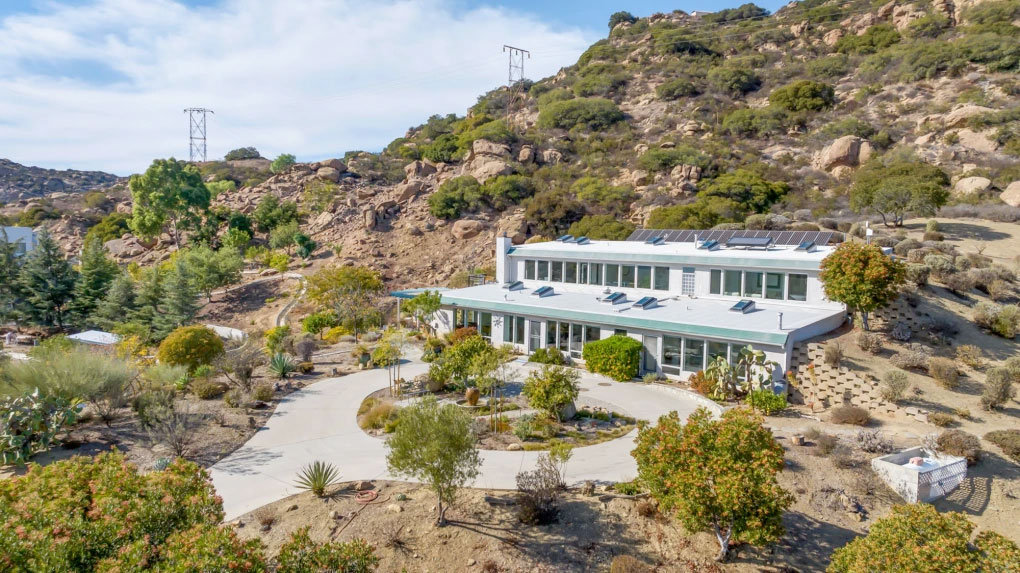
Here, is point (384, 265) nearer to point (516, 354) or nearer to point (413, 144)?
point (516, 354)

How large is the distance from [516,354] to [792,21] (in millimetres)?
85494

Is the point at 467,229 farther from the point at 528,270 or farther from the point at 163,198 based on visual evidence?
the point at 163,198

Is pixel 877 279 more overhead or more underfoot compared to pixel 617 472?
more overhead

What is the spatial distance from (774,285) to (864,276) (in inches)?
152

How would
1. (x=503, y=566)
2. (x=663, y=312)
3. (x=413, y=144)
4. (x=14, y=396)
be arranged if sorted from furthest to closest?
(x=413, y=144)
(x=663, y=312)
(x=14, y=396)
(x=503, y=566)

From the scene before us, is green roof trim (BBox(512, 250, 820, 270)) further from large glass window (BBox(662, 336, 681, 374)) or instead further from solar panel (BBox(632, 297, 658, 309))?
large glass window (BBox(662, 336, 681, 374))

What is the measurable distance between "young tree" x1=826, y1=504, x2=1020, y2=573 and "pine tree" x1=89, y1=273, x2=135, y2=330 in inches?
1507

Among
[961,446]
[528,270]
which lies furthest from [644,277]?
[961,446]

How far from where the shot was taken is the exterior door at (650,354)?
19.6 m

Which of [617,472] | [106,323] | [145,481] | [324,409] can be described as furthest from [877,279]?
[106,323]

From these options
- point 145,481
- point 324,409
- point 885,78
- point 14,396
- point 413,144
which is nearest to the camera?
point 145,481

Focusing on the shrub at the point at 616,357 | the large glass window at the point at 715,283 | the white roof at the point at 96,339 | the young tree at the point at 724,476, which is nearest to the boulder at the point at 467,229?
the white roof at the point at 96,339

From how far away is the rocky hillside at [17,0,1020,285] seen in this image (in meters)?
42.1

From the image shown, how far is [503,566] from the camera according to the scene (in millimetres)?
8609
